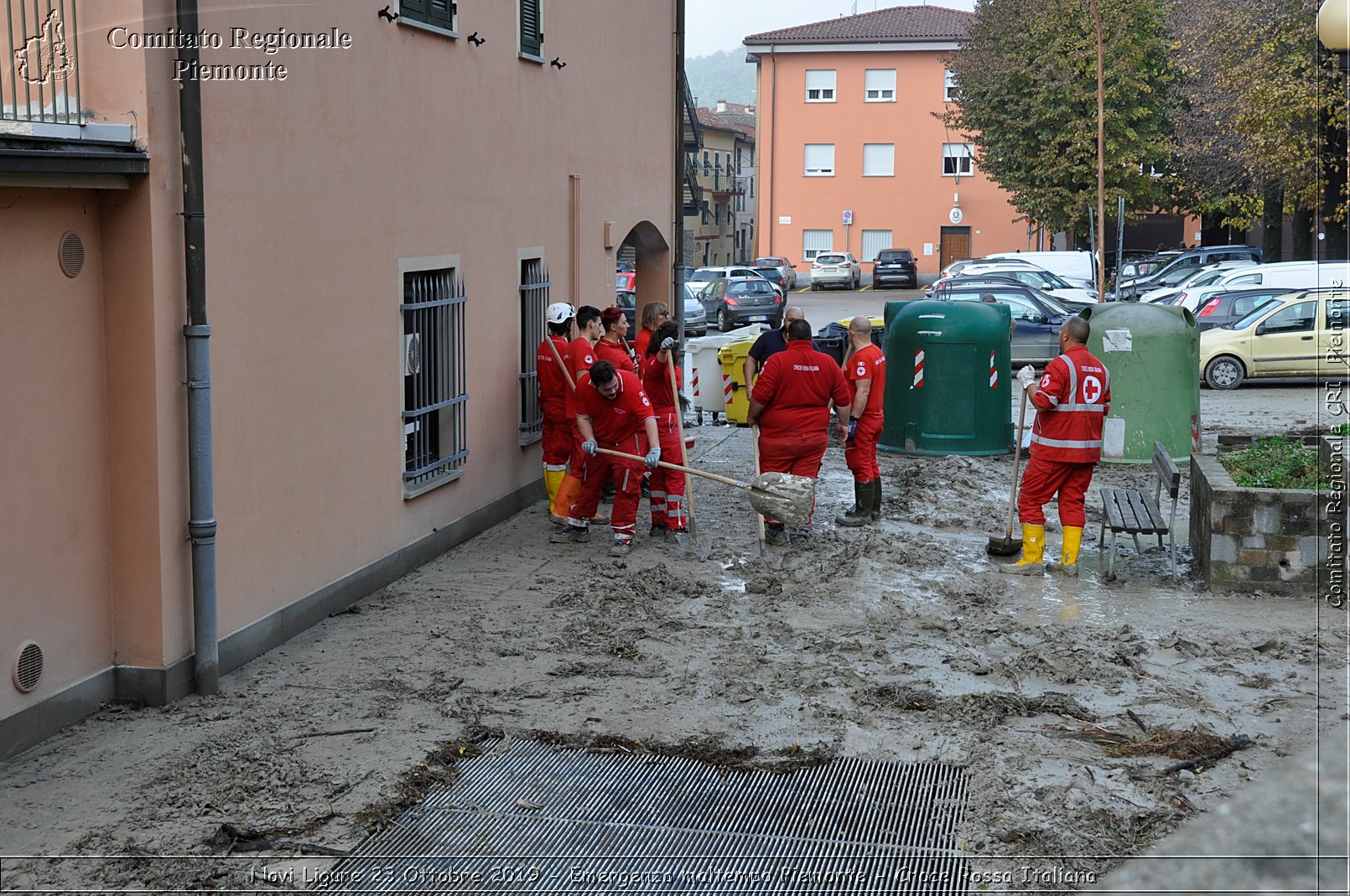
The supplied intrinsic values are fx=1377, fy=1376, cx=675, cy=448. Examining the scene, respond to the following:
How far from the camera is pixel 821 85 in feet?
188

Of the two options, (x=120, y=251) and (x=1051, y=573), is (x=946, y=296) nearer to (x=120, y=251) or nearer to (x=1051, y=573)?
(x=1051, y=573)

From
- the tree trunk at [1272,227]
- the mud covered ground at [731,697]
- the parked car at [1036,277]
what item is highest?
the tree trunk at [1272,227]

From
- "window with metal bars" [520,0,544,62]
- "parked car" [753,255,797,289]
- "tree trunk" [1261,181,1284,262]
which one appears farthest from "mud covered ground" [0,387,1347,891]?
"parked car" [753,255,797,289]

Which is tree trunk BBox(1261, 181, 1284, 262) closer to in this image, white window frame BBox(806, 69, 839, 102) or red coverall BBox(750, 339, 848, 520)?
white window frame BBox(806, 69, 839, 102)

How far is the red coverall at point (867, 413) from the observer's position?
11383 mm

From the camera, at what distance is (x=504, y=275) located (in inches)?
457

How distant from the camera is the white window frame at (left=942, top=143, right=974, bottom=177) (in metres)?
55.9

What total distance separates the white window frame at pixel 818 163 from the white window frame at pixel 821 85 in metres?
→ 1.93

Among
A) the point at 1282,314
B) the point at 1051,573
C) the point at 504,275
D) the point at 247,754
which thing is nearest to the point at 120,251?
the point at 247,754

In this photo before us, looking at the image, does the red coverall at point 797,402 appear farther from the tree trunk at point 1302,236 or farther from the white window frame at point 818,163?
the white window frame at point 818,163

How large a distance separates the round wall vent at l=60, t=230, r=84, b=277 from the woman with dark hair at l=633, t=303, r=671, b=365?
5.86 m

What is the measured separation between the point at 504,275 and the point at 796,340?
262 cm

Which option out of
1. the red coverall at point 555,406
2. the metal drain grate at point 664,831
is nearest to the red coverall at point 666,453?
the red coverall at point 555,406

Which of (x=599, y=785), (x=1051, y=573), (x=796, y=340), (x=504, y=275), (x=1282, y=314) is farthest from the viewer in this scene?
(x=1282, y=314)
